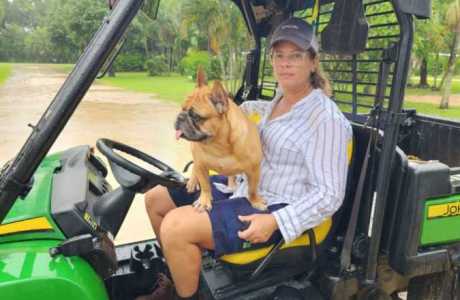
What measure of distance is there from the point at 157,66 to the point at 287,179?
110 ft

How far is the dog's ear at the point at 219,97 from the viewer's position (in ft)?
5.38

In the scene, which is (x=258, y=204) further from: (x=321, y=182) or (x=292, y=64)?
(x=292, y=64)

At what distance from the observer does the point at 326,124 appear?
1.80 meters

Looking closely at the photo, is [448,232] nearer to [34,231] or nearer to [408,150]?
[408,150]

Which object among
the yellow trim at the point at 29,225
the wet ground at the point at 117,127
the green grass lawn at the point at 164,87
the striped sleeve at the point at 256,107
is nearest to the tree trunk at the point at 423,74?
the green grass lawn at the point at 164,87

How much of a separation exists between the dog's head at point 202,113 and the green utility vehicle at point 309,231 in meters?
0.31

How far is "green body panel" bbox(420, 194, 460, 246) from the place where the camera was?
1820mm

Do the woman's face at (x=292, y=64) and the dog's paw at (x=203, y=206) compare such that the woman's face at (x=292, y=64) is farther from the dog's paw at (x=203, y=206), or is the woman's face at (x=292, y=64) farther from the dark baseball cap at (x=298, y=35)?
the dog's paw at (x=203, y=206)

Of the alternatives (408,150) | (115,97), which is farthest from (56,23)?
(408,150)

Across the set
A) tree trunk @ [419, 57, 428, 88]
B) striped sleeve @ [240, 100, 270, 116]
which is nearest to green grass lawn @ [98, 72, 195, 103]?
striped sleeve @ [240, 100, 270, 116]

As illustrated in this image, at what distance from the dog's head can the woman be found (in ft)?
1.14

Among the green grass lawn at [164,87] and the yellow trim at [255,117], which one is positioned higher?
the yellow trim at [255,117]

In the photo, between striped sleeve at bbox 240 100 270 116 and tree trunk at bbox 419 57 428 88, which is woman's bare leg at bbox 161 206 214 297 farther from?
tree trunk at bbox 419 57 428 88

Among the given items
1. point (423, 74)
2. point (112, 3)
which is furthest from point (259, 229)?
point (423, 74)
